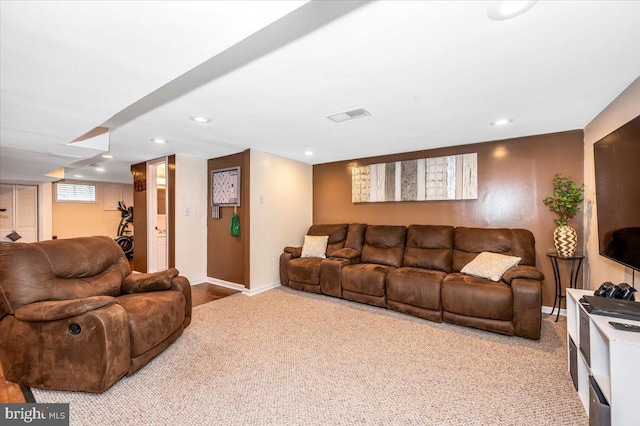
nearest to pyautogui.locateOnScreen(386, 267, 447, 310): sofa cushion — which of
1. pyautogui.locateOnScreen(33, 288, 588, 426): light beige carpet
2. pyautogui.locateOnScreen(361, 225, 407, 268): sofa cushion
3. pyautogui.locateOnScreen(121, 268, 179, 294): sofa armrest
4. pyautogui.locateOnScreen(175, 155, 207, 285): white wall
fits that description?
pyautogui.locateOnScreen(33, 288, 588, 426): light beige carpet

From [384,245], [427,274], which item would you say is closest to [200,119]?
[384,245]

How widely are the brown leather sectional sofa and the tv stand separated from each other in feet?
2.96

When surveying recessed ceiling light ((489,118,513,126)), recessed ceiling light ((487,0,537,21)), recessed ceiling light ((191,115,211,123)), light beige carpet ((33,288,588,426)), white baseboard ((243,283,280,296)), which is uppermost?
recessed ceiling light ((191,115,211,123))

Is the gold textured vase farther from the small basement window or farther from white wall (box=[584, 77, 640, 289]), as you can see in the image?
the small basement window

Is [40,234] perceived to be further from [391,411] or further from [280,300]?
[391,411]

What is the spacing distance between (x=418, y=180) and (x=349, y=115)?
77.0 inches

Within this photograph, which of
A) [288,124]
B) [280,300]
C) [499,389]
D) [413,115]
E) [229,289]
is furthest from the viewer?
[229,289]

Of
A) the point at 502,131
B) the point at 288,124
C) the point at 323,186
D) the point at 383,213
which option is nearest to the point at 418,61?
the point at 288,124

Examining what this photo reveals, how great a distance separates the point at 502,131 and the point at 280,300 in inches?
140

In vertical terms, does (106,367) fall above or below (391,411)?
above

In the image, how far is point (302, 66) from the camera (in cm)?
179

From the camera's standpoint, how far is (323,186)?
5289mm

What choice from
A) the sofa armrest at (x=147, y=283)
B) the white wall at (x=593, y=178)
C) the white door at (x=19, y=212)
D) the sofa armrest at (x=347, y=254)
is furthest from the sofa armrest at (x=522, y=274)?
the white door at (x=19, y=212)

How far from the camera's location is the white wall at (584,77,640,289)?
82.3 inches
